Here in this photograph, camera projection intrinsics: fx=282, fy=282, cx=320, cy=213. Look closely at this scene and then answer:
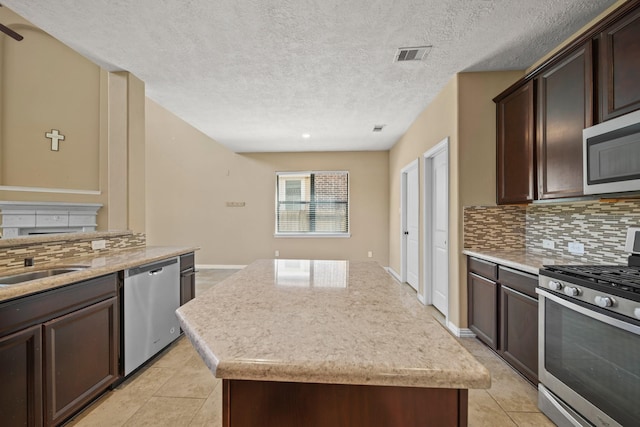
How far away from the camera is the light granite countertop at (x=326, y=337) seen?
0.61m

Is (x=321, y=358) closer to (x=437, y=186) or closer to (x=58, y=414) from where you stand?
(x=58, y=414)

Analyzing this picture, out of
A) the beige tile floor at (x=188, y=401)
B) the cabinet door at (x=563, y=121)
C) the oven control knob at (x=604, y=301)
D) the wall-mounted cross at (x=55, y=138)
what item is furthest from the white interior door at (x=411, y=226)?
the wall-mounted cross at (x=55, y=138)

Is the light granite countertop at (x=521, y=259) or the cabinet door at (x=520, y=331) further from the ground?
the light granite countertop at (x=521, y=259)

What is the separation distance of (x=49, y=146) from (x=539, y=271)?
519cm

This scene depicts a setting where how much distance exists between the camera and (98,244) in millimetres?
2564

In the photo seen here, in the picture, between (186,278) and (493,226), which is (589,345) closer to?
(493,226)

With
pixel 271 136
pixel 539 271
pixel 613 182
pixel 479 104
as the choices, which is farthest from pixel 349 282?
pixel 271 136

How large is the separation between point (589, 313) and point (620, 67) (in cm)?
138

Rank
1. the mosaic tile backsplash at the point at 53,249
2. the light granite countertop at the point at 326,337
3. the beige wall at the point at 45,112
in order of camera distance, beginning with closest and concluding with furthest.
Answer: the light granite countertop at the point at 326,337 < the mosaic tile backsplash at the point at 53,249 < the beige wall at the point at 45,112

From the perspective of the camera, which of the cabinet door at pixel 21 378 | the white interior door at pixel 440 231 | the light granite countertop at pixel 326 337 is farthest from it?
the white interior door at pixel 440 231

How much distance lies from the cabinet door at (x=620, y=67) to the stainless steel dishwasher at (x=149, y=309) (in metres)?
3.36

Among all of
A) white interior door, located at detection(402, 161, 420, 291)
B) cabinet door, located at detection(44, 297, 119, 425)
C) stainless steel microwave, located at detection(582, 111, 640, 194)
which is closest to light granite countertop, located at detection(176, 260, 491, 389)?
cabinet door, located at detection(44, 297, 119, 425)

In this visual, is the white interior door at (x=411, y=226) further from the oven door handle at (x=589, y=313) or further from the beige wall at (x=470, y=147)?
the oven door handle at (x=589, y=313)

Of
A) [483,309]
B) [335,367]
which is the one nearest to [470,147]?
[483,309]
